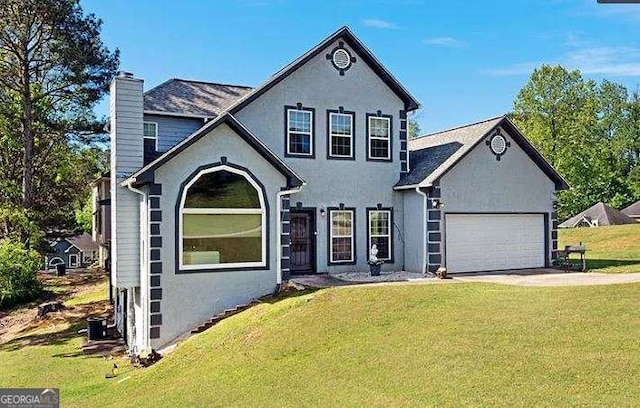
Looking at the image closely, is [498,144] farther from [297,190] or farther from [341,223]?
[297,190]

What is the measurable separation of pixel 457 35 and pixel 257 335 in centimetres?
1575

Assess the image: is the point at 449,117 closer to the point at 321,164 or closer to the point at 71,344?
the point at 321,164

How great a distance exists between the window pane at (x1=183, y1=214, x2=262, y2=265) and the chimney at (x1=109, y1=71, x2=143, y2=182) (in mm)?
Result: 2535

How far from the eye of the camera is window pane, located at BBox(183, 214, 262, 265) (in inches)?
572

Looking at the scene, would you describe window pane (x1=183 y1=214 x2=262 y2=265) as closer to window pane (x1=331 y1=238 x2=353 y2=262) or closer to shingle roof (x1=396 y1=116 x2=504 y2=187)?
window pane (x1=331 y1=238 x2=353 y2=262)

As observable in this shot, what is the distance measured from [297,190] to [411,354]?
750 cm

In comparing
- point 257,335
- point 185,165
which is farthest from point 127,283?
point 257,335

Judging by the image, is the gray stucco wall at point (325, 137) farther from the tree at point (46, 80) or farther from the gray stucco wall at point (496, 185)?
the tree at point (46, 80)

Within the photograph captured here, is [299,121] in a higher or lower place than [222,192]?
higher

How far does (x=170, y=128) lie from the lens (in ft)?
58.4

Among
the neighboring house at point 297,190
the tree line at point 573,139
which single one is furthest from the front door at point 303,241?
the tree line at point 573,139

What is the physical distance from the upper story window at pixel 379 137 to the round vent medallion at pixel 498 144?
372 cm

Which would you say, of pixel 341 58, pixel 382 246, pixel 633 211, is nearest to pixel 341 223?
pixel 382 246

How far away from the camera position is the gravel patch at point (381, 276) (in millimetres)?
16797
